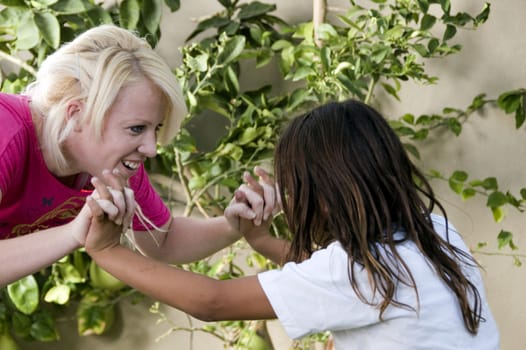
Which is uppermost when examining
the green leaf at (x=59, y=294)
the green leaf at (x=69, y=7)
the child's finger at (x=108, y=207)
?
the child's finger at (x=108, y=207)

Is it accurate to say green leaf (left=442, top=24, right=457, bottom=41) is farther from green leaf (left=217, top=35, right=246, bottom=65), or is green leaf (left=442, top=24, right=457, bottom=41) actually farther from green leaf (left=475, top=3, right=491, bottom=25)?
green leaf (left=217, top=35, right=246, bottom=65)

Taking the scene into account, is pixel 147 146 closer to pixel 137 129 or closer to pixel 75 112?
pixel 137 129

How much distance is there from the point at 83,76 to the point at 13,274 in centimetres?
42

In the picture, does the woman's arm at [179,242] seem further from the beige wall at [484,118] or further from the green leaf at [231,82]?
the beige wall at [484,118]

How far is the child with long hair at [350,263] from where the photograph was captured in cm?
155

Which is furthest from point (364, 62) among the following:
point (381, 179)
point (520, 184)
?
point (381, 179)

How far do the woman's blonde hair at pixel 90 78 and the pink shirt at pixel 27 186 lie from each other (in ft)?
0.13

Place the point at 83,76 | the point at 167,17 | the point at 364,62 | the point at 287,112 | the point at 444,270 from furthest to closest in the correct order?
the point at 167,17, the point at 287,112, the point at 364,62, the point at 83,76, the point at 444,270

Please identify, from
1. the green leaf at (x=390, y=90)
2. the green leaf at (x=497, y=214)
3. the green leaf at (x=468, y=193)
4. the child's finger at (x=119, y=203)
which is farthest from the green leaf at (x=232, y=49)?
the child's finger at (x=119, y=203)

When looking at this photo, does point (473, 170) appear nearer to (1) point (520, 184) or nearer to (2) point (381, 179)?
(1) point (520, 184)

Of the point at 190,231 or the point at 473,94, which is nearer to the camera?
the point at 190,231

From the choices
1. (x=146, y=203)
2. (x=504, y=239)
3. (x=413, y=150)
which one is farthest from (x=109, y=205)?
(x=504, y=239)

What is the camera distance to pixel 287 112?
3.00 meters

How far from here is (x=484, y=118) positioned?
314 cm
